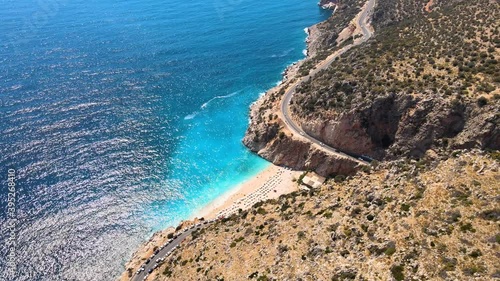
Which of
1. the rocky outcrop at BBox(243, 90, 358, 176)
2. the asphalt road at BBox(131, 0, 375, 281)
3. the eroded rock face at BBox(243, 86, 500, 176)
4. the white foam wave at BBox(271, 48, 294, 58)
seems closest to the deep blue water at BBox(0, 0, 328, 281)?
the white foam wave at BBox(271, 48, 294, 58)

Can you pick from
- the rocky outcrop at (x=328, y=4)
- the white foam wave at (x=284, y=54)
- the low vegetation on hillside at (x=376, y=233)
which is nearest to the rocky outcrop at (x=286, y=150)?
the low vegetation on hillside at (x=376, y=233)

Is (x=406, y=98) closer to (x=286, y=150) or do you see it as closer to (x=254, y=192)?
(x=286, y=150)

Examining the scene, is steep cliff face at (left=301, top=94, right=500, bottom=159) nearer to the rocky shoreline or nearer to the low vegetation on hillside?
the rocky shoreline

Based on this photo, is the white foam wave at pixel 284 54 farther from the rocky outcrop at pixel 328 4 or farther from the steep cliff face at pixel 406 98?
the rocky outcrop at pixel 328 4

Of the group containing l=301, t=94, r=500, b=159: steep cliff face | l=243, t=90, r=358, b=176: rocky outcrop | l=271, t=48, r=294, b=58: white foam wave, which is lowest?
l=243, t=90, r=358, b=176: rocky outcrop

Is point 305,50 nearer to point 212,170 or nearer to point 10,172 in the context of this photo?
point 212,170

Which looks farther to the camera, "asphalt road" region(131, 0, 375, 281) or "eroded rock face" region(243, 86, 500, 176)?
"asphalt road" region(131, 0, 375, 281)
